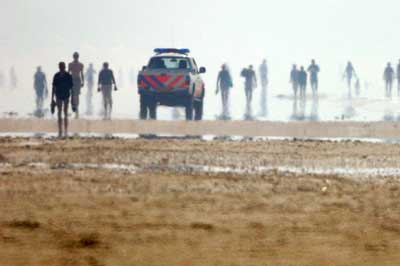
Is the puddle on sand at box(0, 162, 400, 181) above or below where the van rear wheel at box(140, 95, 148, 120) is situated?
below

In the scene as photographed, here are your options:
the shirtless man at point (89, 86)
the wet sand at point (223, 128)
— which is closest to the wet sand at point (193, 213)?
the wet sand at point (223, 128)

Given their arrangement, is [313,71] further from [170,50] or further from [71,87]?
[71,87]

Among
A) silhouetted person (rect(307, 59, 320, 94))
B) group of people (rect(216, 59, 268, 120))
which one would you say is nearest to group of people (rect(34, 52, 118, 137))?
group of people (rect(216, 59, 268, 120))

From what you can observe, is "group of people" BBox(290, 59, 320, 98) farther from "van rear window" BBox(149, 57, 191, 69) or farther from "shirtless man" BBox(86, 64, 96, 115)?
"van rear window" BBox(149, 57, 191, 69)

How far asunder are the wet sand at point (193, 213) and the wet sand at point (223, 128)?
28.7 ft

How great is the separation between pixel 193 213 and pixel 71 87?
41.9 feet

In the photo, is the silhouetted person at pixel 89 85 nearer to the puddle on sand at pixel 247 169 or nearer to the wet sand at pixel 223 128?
the wet sand at pixel 223 128

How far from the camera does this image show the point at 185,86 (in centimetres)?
2995

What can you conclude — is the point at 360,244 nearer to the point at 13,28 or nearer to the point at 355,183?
the point at 355,183

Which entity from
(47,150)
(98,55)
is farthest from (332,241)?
(98,55)

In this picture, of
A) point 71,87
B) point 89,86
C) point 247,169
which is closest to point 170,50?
point 71,87

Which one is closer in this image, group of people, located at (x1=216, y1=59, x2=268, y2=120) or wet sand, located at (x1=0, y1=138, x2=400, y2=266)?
wet sand, located at (x1=0, y1=138, x2=400, y2=266)

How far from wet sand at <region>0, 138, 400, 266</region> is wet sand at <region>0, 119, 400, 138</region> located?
28.7ft

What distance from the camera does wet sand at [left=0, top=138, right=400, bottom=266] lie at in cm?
914
